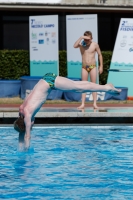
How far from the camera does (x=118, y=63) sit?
723 inches

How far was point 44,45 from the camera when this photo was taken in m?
18.2

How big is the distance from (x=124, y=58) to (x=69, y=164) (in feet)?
31.1

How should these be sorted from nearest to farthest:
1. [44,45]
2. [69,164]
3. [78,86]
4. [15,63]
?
[69,164] < [78,86] < [44,45] < [15,63]

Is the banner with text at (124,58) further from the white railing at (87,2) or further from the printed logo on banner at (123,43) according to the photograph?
the white railing at (87,2)

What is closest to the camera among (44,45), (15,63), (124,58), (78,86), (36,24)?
(78,86)

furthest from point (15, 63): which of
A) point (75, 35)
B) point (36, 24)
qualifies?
point (75, 35)

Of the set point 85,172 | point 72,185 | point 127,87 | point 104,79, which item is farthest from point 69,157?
point 104,79

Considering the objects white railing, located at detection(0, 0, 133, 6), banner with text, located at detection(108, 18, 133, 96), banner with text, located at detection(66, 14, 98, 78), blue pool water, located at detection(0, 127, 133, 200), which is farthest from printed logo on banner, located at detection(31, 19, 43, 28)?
blue pool water, located at detection(0, 127, 133, 200)

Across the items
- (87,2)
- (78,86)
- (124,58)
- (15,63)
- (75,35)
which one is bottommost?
(15,63)

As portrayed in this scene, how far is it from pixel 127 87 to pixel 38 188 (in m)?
10.7

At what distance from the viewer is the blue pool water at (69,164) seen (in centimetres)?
738

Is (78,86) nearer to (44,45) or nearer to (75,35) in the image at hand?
(75,35)

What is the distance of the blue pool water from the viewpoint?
24.2 ft

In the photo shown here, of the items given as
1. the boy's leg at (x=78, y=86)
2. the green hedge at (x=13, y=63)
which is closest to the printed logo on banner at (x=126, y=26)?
the green hedge at (x=13, y=63)
